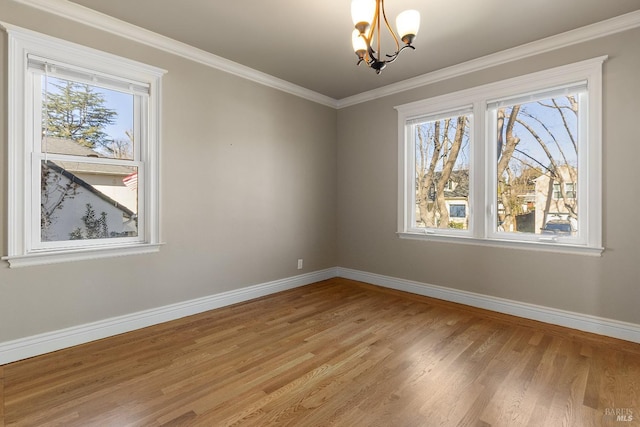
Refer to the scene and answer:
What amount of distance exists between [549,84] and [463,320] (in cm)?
243

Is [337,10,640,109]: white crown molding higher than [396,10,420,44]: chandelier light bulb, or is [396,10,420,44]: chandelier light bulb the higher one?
[337,10,640,109]: white crown molding

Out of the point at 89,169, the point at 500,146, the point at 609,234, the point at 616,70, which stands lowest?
the point at 609,234

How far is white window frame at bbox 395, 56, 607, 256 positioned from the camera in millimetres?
2775

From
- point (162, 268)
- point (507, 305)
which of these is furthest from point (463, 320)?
point (162, 268)

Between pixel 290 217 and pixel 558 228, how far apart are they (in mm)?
2970

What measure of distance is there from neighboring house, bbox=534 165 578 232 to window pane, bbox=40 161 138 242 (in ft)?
12.9

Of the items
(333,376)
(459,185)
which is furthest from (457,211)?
(333,376)

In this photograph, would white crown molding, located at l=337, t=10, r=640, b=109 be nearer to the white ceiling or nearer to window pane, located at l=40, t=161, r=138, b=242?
the white ceiling

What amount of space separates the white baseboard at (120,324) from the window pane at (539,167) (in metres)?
2.85

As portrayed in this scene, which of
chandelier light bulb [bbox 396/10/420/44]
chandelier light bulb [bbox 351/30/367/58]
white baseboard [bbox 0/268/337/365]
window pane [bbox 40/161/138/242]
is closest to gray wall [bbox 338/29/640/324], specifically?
white baseboard [bbox 0/268/337/365]

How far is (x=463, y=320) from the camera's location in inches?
122

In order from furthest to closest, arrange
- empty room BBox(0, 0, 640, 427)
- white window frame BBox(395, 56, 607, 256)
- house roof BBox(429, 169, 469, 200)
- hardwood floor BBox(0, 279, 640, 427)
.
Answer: house roof BBox(429, 169, 469, 200)
white window frame BBox(395, 56, 607, 256)
empty room BBox(0, 0, 640, 427)
hardwood floor BBox(0, 279, 640, 427)

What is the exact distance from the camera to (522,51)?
10.2 feet

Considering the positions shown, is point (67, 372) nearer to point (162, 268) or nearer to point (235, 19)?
point (162, 268)
